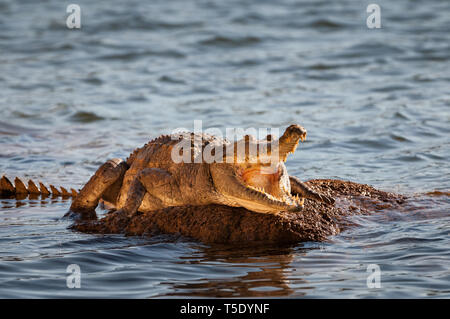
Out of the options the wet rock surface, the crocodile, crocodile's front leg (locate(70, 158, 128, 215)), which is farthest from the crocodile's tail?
the wet rock surface

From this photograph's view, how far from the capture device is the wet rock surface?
517cm

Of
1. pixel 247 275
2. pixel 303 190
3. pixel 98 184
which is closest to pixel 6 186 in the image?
pixel 98 184

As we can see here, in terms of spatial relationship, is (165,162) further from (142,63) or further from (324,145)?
(142,63)

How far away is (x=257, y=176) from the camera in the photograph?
5145mm

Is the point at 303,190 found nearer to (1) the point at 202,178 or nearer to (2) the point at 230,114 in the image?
(1) the point at 202,178

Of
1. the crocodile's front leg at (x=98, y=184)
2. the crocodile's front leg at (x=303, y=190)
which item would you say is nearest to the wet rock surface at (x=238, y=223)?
the crocodile's front leg at (x=303, y=190)

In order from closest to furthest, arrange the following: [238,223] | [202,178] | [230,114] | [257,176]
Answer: [257,176]
[238,223]
[202,178]
[230,114]

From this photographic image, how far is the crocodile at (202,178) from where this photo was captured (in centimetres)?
488

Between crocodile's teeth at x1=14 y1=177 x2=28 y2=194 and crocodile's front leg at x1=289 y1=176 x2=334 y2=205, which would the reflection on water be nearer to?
crocodile's front leg at x1=289 y1=176 x2=334 y2=205

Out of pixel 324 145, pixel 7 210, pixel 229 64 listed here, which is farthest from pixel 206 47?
pixel 7 210

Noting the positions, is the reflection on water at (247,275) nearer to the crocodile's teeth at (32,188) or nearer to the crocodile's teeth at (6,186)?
the crocodile's teeth at (32,188)

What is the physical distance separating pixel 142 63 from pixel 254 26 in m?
4.72

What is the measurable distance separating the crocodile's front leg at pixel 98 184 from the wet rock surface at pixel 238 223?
0.46 m

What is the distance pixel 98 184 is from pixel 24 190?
1713mm
